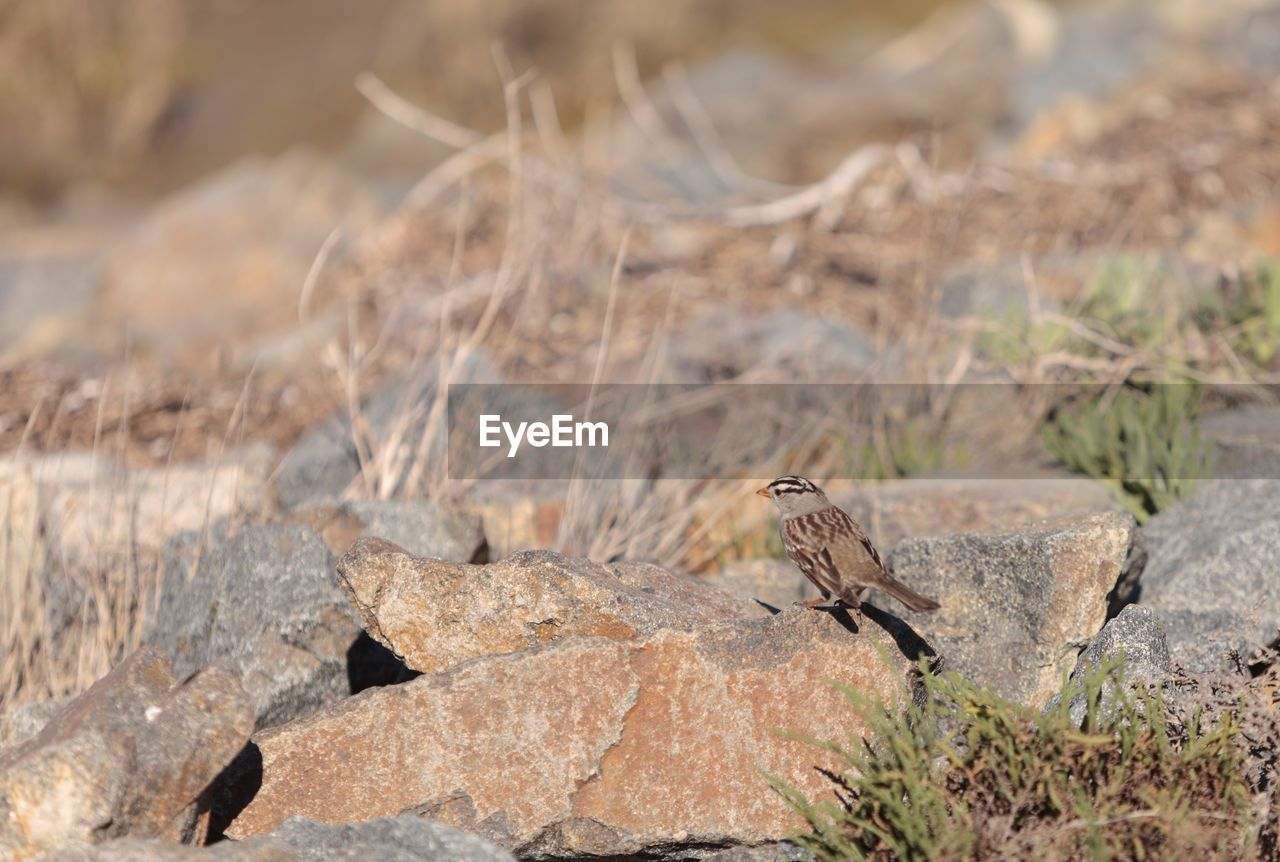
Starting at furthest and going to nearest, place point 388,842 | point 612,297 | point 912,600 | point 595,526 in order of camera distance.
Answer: point 595,526, point 612,297, point 912,600, point 388,842

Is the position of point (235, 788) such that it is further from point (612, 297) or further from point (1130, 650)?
point (1130, 650)

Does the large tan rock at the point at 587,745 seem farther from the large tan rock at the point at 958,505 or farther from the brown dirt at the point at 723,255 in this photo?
the brown dirt at the point at 723,255

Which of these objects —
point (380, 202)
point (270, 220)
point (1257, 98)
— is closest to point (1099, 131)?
point (1257, 98)

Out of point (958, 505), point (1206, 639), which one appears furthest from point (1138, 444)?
point (1206, 639)

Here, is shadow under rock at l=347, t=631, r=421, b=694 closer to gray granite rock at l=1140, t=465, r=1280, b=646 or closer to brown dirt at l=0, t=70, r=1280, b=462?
gray granite rock at l=1140, t=465, r=1280, b=646

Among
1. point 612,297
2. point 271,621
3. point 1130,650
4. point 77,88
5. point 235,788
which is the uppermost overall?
point 77,88

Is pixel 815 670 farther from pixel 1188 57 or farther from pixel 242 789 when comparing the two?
pixel 1188 57
